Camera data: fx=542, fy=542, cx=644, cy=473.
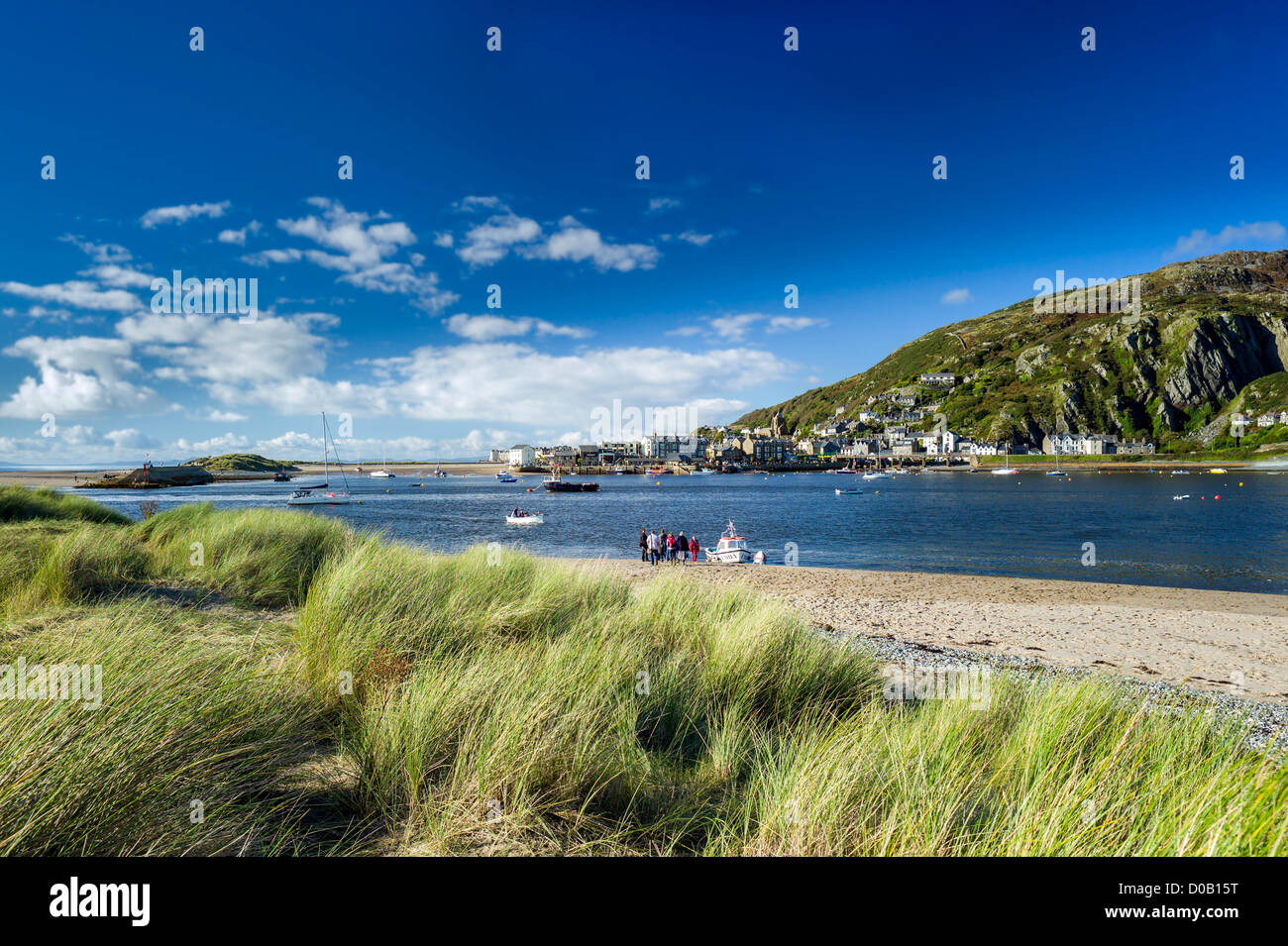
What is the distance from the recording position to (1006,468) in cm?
14838

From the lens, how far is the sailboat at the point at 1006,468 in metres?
140

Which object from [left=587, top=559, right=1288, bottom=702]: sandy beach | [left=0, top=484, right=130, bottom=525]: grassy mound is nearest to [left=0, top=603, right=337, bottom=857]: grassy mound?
[left=587, top=559, right=1288, bottom=702]: sandy beach

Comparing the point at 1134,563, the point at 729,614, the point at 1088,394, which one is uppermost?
the point at 1088,394

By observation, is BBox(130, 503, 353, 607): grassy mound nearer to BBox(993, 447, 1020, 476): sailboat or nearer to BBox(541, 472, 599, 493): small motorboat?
BBox(541, 472, 599, 493): small motorboat

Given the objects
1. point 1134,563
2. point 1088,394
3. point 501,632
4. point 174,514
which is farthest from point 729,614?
point 1088,394

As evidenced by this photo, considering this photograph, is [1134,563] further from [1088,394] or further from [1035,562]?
[1088,394]

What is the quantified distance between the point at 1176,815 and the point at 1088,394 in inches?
8556

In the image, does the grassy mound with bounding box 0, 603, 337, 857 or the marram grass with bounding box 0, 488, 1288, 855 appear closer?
the grassy mound with bounding box 0, 603, 337, 857

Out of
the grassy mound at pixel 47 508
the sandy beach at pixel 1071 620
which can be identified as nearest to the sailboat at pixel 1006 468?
the sandy beach at pixel 1071 620

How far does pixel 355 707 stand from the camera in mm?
4492

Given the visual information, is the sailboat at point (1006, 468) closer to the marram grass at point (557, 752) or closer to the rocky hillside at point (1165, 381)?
the rocky hillside at point (1165, 381)

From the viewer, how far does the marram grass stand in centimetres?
280

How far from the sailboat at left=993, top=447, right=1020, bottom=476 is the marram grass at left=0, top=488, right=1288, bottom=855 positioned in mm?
159216
